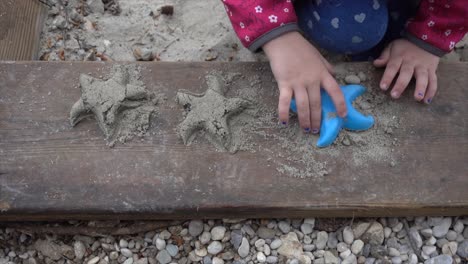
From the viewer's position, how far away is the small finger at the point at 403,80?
5.43ft

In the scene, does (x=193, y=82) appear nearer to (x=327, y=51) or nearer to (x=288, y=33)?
(x=288, y=33)

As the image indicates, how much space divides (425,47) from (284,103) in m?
0.60

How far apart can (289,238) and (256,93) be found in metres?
0.53

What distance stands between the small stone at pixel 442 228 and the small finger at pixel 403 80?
0.48m

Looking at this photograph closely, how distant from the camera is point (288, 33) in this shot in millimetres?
1600

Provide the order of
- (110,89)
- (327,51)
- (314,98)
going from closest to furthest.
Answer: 1. (314,98)
2. (110,89)
3. (327,51)

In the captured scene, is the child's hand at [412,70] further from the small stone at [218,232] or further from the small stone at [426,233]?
the small stone at [218,232]

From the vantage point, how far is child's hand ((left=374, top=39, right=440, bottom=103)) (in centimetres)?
166

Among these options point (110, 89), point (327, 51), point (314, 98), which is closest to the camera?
point (314, 98)

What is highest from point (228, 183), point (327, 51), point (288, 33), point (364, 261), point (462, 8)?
point (462, 8)

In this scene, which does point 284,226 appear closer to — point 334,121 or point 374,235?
point 374,235

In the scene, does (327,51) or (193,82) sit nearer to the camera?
(193,82)

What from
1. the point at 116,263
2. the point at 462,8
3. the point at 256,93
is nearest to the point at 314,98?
the point at 256,93

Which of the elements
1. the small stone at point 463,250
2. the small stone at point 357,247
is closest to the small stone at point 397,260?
the small stone at point 357,247
